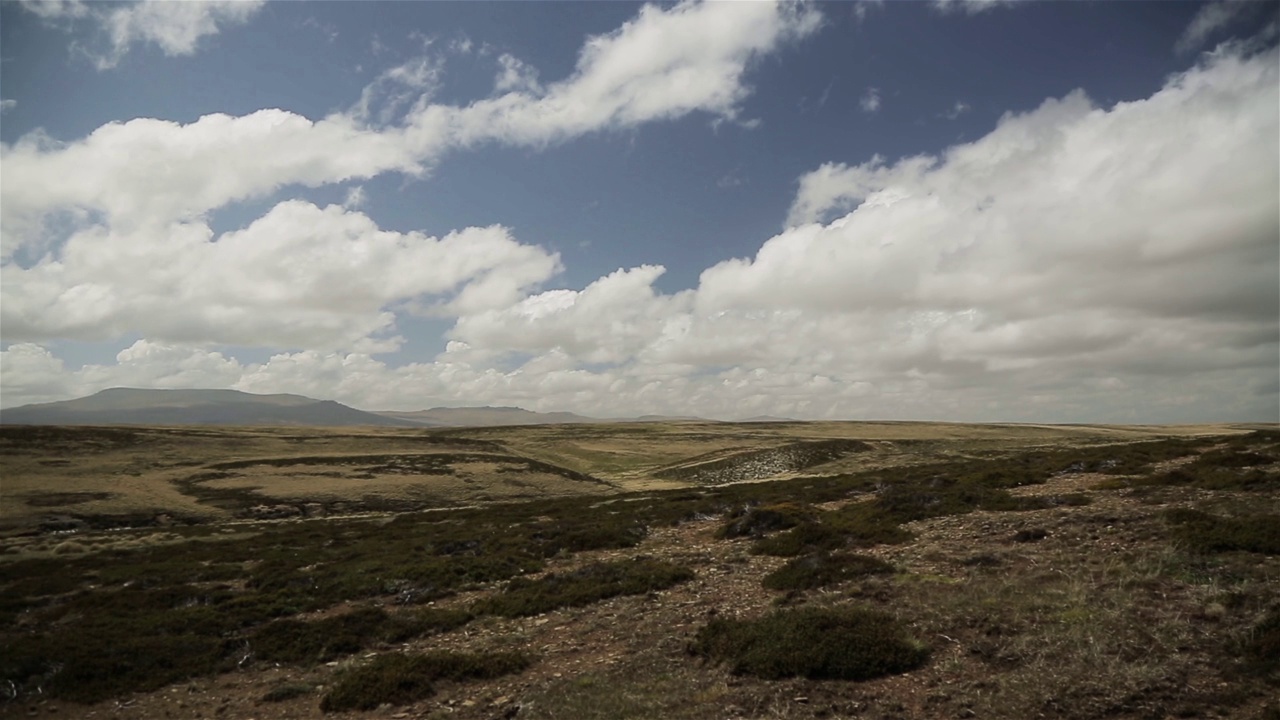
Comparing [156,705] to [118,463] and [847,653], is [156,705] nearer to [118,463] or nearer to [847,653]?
[847,653]

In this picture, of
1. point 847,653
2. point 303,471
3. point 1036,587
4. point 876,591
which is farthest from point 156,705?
point 303,471

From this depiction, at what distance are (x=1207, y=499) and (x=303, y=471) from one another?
88.9 meters

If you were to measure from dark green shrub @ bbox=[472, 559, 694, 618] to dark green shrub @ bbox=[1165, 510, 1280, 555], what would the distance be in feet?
49.4

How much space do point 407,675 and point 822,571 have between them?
40.9 ft

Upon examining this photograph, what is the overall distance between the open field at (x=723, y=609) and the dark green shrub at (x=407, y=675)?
2.8 inches

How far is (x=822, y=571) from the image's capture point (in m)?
19.5

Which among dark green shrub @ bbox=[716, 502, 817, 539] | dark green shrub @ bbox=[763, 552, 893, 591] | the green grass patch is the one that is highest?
dark green shrub @ bbox=[763, 552, 893, 591]

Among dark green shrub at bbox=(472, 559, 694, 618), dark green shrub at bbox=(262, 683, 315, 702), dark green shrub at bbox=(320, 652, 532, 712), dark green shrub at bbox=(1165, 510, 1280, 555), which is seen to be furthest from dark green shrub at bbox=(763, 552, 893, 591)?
dark green shrub at bbox=(262, 683, 315, 702)

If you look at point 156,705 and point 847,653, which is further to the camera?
point 156,705

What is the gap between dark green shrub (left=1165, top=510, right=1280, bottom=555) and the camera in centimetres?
1627

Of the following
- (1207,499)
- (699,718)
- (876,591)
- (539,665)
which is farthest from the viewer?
(1207,499)

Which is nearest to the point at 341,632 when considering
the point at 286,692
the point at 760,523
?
the point at 286,692

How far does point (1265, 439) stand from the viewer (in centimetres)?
3672

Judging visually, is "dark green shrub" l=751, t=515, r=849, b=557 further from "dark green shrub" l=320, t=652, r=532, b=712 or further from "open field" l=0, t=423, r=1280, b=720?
"dark green shrub" l=320, t=652, r=532, b=712
